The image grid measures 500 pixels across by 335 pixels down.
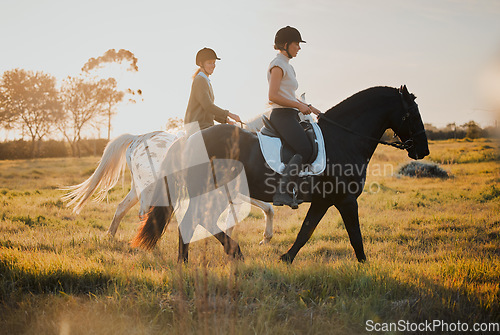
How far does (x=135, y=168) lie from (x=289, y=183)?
4021 mm

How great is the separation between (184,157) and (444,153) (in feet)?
81.2

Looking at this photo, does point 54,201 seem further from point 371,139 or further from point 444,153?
point 444,153

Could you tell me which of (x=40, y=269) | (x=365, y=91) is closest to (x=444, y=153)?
(x=365, y=91)

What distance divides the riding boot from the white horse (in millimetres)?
2207

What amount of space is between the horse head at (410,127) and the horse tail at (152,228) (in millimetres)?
3673

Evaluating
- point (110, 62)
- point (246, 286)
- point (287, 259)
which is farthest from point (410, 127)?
point (110, 62)

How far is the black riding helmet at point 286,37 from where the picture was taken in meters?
4.79

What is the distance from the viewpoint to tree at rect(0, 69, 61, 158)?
134 ft

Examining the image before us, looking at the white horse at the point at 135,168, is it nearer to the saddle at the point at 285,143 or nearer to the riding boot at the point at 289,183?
the saddle at the point at 285,143

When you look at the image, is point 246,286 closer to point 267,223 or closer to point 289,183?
point 289,183

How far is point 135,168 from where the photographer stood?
24.3ft

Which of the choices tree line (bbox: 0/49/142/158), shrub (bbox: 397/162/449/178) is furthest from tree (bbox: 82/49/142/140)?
shrub (bbox: 397/162/449/178)

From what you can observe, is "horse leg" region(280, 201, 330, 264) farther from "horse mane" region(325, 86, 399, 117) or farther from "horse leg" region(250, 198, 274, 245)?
"horse leg" region(250, 198, 274, 245)

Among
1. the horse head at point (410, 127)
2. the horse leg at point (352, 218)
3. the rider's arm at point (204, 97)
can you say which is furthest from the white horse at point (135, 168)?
the horse head at point (410, 127)
